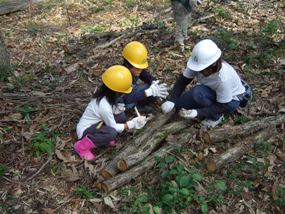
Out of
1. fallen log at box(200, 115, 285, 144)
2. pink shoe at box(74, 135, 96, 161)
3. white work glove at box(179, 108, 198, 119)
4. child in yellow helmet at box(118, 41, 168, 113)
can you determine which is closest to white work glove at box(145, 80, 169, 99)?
child in yellow helmet at box(118, 41, 168, 113)

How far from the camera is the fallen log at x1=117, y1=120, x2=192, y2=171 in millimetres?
4113

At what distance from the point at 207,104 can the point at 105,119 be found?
1.20 m

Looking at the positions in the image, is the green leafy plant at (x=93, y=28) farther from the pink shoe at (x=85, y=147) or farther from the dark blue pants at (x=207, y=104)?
the pink shoe at (x=85, y=147)

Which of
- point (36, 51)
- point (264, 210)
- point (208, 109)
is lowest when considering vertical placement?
point (36, 51)

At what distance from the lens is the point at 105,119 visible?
14.9 feet

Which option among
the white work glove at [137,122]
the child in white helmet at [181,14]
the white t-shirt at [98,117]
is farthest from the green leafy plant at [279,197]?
the child in white helmet at [181,14]

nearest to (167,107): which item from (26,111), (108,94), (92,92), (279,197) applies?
(108,94)

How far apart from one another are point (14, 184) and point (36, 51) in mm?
4088

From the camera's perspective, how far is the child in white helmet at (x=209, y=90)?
4418 mm

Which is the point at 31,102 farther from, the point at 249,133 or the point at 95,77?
the point at 249,133

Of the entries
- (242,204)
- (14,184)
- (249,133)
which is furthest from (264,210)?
(14,184)

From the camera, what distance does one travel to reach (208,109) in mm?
4715

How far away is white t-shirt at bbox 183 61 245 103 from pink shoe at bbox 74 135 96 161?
57.5 inches

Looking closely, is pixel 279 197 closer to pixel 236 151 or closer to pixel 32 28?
pixel 236 151
